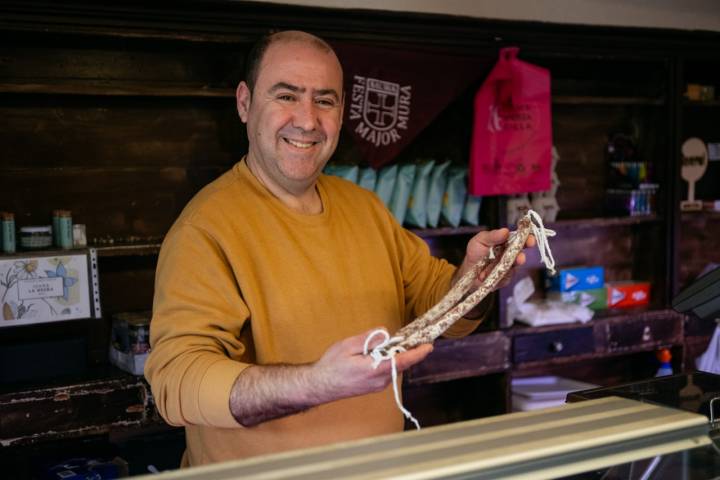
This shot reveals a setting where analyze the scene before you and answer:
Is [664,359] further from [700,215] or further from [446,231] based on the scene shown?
[446,231]

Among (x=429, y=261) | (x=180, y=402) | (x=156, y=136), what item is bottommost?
(x=180, y=402)

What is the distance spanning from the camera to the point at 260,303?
169 centimetres

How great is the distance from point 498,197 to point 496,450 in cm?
235

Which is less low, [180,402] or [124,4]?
[124,4]

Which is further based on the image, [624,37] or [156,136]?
[624,37]

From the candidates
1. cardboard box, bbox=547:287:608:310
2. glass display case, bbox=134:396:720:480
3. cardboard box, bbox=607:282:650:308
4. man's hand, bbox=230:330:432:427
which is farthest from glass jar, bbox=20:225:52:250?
cardboard box, bbox=607:282:650:308

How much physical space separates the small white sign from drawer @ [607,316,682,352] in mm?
2314

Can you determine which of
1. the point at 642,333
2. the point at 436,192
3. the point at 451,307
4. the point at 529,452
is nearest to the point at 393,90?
the point at 436,192

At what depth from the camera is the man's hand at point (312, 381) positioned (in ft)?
3.93

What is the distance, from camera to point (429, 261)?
2072 millimetres

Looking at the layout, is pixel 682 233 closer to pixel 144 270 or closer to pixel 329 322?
pixel 144 270

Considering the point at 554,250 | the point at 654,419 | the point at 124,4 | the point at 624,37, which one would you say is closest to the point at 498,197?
the point at 554,250

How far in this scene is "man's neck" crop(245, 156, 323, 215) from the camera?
1.87 meters

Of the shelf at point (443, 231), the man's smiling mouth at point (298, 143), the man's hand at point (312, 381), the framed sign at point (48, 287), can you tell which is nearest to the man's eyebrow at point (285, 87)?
the man's smiling mouth at point (298, 143)
